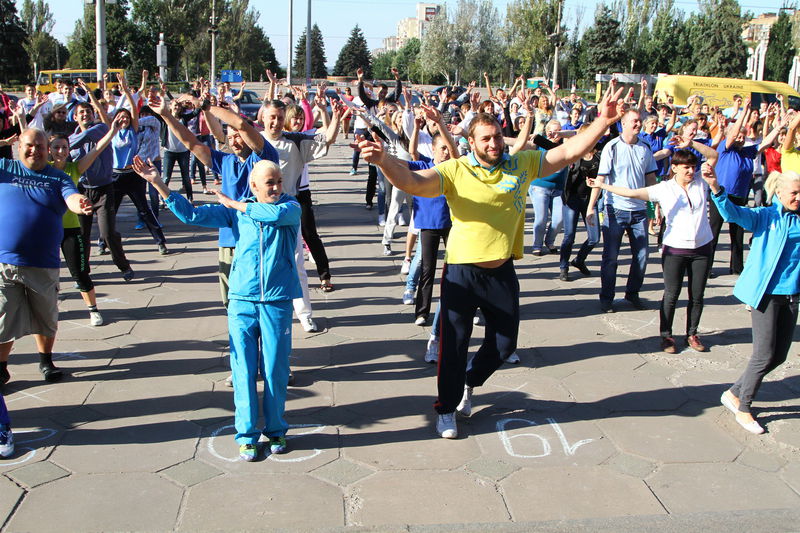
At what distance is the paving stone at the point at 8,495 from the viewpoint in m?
3.49

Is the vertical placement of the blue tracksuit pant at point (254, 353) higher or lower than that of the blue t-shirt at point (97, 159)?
lower

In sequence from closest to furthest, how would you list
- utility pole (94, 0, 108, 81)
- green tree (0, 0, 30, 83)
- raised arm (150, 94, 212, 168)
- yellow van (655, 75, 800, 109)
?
raised arm (150, 94, 212, 168) → utility pole (94, 0, 108, 81) → yellow van (655, 75, 800, 109) → green tree (0, 0, 30, 83)

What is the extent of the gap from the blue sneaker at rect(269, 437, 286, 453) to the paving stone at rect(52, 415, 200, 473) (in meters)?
0.44

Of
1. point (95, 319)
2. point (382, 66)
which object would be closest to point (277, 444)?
point (95, 319)

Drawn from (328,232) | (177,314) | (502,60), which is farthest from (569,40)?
(177,314)

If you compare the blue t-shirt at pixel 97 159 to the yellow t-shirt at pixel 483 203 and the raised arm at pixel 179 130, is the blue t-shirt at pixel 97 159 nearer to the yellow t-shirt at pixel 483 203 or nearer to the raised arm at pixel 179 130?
the raised arm at pixel 179 130

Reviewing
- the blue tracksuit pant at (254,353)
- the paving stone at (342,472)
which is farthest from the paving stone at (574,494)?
the blue tracksuit pant at (254,353)

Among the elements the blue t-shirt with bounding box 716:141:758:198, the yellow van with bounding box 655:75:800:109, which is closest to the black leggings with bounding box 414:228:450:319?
the blue t-shirt with bounding box 716:141:758:198

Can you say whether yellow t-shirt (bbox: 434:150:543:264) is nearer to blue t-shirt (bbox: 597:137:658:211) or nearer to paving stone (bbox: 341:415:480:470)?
paving stone (bbox: 341:415:480:470)

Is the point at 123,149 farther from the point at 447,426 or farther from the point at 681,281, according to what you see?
the point at 681,281

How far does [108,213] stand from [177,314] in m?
1.82

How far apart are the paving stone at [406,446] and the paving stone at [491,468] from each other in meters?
0.06

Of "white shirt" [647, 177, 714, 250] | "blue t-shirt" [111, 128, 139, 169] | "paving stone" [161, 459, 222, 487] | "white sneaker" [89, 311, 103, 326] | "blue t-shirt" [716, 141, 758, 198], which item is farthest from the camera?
"blue t-shirt" [111, 128, 139, 169]

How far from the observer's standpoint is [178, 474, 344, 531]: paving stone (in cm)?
347
